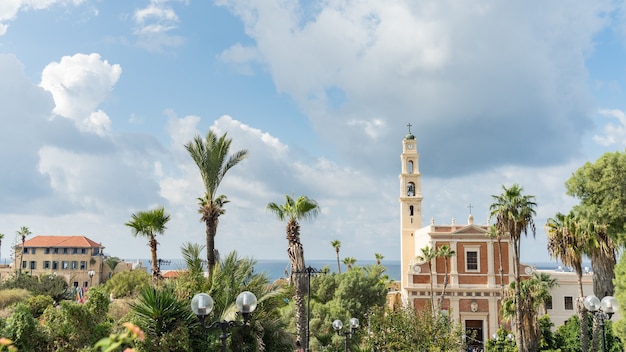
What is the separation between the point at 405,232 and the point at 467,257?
6780 millimetres

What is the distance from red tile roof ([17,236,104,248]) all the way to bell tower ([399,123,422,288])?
55.0m

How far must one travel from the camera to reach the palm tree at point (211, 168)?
18953 mm

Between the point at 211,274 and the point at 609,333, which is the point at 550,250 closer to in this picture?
the point at 609,333

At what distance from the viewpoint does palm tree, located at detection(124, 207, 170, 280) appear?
24.2 m

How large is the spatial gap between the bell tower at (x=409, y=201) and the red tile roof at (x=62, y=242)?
5497 cm

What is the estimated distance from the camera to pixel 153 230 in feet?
81.3

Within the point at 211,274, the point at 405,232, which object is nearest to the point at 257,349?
the point at 211,274

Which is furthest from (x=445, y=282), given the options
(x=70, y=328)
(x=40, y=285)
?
(x=40, y=285)

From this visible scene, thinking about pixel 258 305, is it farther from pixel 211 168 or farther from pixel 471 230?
pixel 471 230

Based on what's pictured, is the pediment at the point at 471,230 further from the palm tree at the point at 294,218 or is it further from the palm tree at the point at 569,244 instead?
the palm tree at the point at 294,218

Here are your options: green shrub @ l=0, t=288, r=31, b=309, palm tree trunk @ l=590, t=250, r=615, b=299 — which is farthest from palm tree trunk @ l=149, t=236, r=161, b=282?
palm tree trunk @ l=590, t=250, r=615, b=299

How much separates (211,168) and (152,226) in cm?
695

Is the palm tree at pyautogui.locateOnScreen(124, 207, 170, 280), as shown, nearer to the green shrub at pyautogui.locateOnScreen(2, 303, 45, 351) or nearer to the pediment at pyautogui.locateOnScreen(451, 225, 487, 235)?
Answer: the green shrub at pyautogui.locateOnScreen(2, 303, 45, 351)

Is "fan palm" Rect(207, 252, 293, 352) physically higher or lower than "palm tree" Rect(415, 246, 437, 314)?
lower
